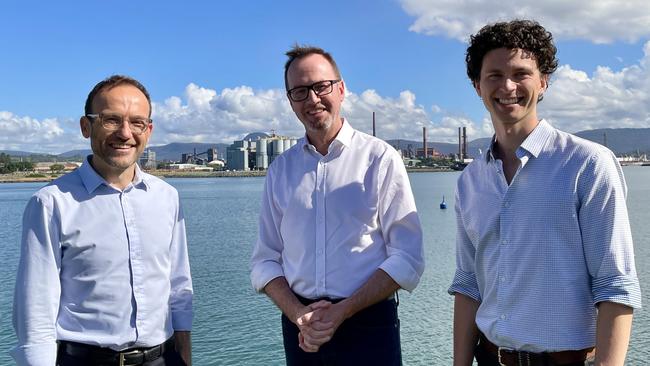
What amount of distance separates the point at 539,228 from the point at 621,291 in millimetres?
353

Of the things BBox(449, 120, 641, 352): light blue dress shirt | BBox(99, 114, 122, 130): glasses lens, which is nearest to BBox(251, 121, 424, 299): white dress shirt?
BBox(449, 120, 641, 352): light blue dress shirt

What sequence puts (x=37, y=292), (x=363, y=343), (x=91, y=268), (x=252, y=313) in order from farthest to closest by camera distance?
(x=252, y=313), (x=363, y=343), (x=91, y=268), (x=37, y=292)

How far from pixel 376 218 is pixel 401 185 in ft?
0.68

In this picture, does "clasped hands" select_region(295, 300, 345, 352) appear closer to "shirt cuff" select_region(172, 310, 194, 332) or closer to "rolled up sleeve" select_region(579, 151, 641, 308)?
"shirt cuff" select_region(172, 310, 194, 332)

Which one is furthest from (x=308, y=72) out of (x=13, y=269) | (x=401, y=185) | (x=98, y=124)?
(x=13, y=269)

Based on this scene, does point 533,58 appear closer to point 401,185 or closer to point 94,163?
point 401,185

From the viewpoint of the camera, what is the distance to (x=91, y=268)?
102 inches

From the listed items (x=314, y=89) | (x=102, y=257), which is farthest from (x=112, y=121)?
(x=314, y=89)

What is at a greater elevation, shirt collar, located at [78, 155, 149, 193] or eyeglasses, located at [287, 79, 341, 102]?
eyeglasses, located at [287, 79, 341, 102]

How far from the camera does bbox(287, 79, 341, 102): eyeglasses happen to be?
2895mm

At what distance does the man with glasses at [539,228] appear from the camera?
6.86 feet

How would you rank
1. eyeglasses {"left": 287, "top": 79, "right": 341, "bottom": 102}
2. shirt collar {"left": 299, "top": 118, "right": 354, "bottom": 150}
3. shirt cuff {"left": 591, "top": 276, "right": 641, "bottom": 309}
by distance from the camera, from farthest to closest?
1. shirt collar {"left": 299, "top": 118, "right": 354, "bottom": 150}
2. eyeglasses {"left": 287, "top": 79, "right": 341, "bottom": 102}
3. shirt cuff {"left": 591, "top": 276, "right": 641, "bottom": 309}

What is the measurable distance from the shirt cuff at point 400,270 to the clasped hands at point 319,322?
283 millimetres

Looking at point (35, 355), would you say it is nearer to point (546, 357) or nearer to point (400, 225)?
point (400, 225)
